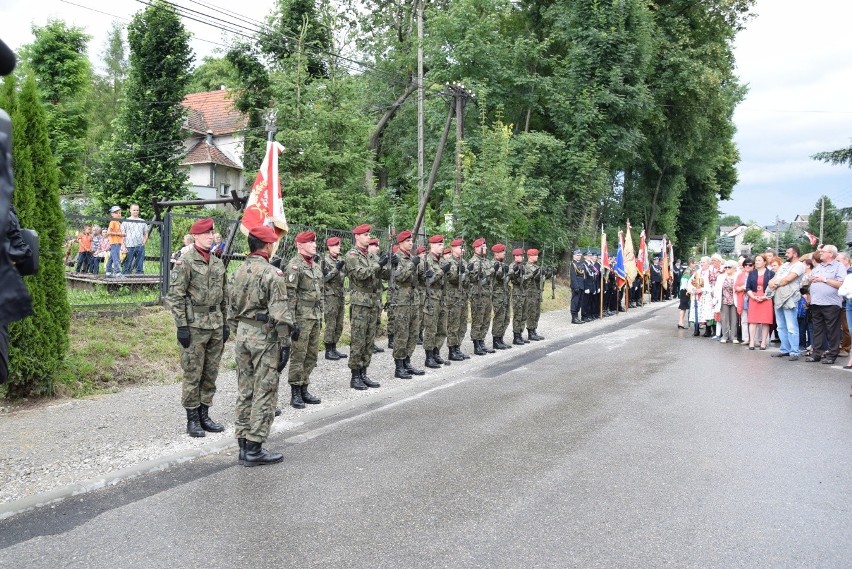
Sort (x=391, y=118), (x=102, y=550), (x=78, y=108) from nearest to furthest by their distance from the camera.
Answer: (x=102, y=550) → (x=78, y=108) → (x=391, y=118)

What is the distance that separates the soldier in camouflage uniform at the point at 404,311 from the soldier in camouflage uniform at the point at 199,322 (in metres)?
3.43

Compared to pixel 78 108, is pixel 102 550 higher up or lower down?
lower down

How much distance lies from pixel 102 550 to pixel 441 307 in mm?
7777

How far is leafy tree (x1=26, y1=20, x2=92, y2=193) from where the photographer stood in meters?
30.9

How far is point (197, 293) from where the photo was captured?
680 centimetres

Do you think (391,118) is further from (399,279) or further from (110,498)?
(110,498)

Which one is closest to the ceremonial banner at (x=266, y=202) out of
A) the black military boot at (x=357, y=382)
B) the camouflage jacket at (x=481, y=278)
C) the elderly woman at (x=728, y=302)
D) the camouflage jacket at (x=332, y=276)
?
the camouflage jacket at (x=332, y=276)

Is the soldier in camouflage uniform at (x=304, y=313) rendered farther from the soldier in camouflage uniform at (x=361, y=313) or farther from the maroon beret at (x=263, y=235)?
the maroon beret at (x=263, y=235)

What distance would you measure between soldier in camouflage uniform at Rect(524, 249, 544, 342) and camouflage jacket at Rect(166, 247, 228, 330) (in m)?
8.56

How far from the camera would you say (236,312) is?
616 cm

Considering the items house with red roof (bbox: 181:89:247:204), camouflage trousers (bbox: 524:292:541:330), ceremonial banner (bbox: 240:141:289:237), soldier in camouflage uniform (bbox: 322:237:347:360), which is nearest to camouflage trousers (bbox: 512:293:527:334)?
camouflage trousers (bbox: 524:292:541:330)

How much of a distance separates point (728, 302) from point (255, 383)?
12602 millimetres

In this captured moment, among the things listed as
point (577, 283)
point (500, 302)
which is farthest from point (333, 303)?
point (577, 283)

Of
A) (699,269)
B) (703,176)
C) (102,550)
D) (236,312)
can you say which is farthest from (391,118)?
(102,550)
